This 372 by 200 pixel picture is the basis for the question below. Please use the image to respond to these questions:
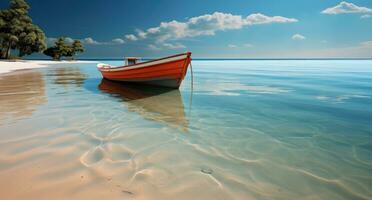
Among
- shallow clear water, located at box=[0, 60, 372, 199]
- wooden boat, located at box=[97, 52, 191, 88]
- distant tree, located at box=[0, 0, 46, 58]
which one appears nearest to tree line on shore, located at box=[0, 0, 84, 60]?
distant tree, located at box=[0, 0, 46, 58]

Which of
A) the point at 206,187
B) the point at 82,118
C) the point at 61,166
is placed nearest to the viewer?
the point at 206,187

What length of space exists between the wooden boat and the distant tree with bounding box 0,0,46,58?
4671 cm

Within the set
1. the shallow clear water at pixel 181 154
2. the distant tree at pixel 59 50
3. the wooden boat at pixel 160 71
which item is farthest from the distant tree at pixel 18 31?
the shallow clear water at pixel 181 154

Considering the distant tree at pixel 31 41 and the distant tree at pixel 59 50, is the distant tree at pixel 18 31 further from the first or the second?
the distant tree at pixel 59 50

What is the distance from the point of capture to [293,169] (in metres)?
3.51

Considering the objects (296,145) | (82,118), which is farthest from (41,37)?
(296,145)

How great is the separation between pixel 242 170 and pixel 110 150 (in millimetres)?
2255

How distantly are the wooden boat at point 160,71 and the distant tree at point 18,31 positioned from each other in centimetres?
4671

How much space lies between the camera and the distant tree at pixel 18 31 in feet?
156

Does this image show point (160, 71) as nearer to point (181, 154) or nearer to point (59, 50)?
point (181, 154)

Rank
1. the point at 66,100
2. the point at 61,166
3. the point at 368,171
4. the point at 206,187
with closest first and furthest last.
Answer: the point at 206,187 → the point at 61,166 → the point at 368,171 → the point at 66,100

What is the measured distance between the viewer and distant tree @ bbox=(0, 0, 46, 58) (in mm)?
47406

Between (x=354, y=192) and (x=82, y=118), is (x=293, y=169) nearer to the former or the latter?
(x=354, y=192)

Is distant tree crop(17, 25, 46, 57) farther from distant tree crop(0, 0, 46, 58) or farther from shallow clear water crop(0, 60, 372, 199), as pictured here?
shallow clear water crop(0, 60, 372, 199)
